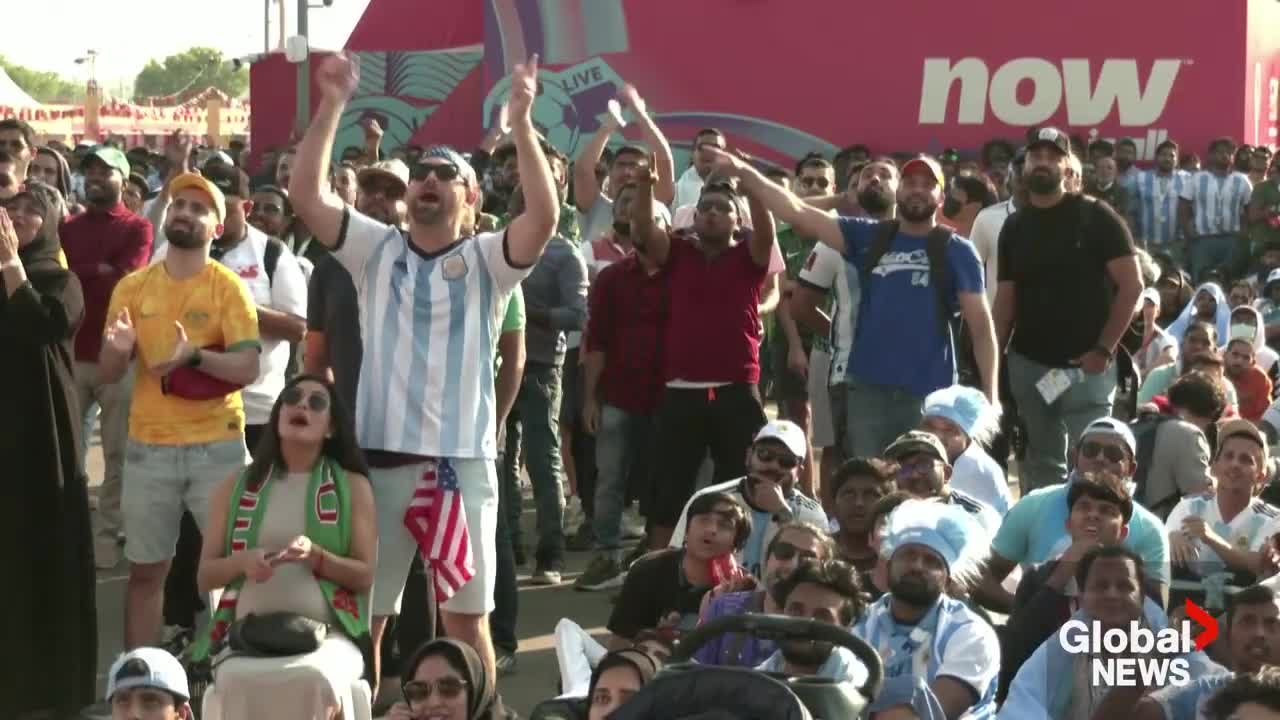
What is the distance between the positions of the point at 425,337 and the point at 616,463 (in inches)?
137

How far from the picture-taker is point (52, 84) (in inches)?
6919

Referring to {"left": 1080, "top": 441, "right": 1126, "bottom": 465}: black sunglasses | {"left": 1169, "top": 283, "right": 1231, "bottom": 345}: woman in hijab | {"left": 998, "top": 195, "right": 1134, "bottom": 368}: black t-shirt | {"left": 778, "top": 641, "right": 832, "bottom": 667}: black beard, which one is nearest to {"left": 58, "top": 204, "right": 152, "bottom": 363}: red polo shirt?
{"left": 998, "top": 195, "right": 1134, "bottom": 368}: black t-shirt

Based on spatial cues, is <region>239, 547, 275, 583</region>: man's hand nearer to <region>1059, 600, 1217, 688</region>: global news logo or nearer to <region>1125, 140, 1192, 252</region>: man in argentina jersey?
<region>1059, 600, 1217, 688</region>: global news logo

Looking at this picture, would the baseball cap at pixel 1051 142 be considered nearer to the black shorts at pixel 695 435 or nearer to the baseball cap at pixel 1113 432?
the black shorts at pixel 695 435

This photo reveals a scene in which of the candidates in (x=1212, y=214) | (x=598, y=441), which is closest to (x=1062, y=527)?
(x=598, y=441)

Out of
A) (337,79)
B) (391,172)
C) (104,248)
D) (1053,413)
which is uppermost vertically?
(337,79)

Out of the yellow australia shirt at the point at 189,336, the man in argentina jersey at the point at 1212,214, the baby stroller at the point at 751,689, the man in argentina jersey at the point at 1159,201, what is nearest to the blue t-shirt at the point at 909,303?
the yellow australia shirt at the point at 189,336

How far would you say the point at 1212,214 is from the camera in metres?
22.5

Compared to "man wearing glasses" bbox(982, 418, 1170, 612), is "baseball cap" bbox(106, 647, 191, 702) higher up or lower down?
lower down

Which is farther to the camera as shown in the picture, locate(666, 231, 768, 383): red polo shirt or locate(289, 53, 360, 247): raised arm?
locate(666, 231, 768, 383): red polo shirt

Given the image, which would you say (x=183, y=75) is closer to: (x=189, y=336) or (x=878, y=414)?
(x=878, y=414)

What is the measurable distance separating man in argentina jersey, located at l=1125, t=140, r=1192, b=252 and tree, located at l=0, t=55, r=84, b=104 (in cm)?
13980

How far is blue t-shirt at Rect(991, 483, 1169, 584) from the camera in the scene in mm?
7719

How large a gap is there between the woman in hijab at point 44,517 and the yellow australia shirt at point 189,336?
0.28 meters
